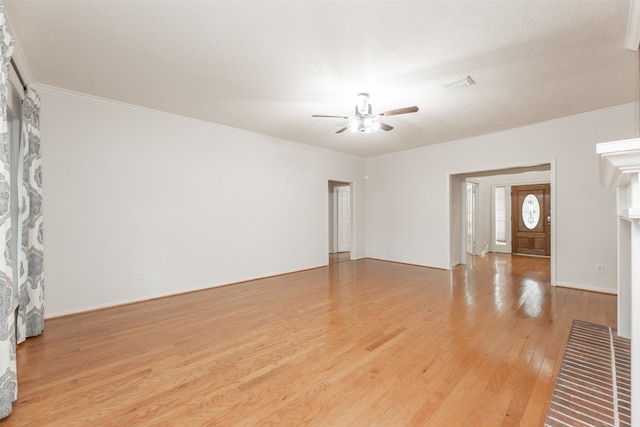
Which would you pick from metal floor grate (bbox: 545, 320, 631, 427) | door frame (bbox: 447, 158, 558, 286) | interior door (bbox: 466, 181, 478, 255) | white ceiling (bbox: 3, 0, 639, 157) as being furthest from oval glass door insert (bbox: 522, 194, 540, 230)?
metal floor grate (bbox: 545, 320, 631, 427)

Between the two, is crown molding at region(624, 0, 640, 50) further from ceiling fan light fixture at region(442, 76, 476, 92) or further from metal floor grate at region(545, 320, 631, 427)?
metal floor grate at region(545, 320, 631, 427)

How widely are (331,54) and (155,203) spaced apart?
3.19 m

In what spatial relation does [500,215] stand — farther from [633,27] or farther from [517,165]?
[633,27]

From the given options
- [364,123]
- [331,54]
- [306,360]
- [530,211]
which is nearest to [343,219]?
[530,211]

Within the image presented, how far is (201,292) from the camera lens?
4406 millimetres

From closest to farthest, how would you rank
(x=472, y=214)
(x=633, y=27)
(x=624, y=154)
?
(x=624, y=154) → (x=633, y=27) → (x=472, y=214)

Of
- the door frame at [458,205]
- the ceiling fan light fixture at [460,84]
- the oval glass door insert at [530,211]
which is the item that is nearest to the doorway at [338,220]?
the door frame at [458,205]

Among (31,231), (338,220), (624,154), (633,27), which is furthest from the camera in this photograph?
(338,220)

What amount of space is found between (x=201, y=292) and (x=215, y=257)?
59 centimetres

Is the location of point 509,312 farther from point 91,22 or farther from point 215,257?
point 91,22

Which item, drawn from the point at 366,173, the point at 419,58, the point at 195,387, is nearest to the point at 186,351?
the point at 195,387

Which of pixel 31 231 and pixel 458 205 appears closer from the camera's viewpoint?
pixel 31 231

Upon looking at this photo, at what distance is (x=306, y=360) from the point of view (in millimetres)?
2375

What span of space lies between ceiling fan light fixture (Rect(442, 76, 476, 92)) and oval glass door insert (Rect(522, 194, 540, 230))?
266 inches
